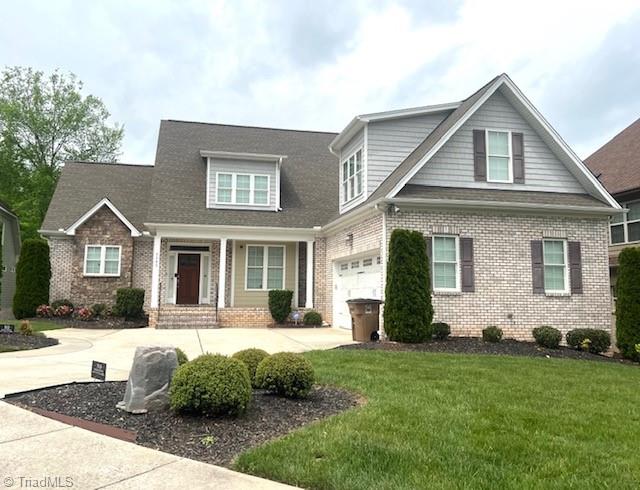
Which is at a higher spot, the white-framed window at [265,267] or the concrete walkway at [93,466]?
the white-framed window at [265,267]

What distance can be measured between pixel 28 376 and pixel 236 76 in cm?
1091

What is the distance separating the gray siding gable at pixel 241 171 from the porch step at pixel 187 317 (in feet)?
13.2

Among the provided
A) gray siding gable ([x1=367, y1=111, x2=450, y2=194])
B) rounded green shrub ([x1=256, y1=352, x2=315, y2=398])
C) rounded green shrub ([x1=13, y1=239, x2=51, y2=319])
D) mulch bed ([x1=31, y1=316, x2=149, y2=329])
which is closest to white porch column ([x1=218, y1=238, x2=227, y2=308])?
mulch bed ([x1=31, y1=316, x2=149, y2=329])

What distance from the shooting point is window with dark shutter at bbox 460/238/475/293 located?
1345 cm

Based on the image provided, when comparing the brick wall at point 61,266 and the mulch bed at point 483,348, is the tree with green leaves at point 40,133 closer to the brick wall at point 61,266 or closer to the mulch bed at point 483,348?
the brick wall at point 61,266

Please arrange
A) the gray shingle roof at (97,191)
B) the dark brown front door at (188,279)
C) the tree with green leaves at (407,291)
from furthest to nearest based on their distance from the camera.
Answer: the gray shingle roof at (97,191) → the dark brown front door at (188,279) → the tree with green leaves at (407,291)

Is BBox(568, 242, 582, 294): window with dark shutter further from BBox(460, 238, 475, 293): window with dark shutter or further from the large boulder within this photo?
the large boulder

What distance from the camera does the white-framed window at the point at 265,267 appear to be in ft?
62.7

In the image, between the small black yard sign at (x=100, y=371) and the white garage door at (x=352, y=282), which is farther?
the white garage door at (x=352, y=282)

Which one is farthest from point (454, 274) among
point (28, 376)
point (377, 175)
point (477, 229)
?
point (28, 376)

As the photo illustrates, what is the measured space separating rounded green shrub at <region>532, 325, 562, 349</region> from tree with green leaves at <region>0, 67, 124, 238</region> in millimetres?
31708

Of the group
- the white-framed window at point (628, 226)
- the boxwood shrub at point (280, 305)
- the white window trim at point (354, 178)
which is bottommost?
the boxwood shrub at point (280, 305)

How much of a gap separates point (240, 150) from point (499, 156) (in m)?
10.8

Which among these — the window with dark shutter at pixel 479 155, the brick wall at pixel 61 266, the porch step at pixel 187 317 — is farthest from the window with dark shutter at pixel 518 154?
the brick wall at pixel 61 266
